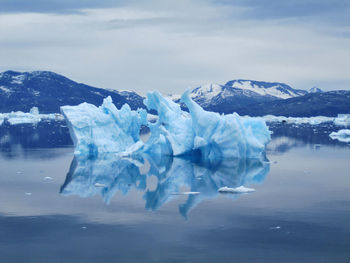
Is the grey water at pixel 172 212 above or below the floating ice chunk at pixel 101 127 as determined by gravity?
below

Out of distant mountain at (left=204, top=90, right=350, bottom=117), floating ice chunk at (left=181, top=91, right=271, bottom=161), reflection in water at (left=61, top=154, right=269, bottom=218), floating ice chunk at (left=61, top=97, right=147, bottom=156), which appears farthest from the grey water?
distant mountain at (left=204, top=90, right=350, bottom=117)

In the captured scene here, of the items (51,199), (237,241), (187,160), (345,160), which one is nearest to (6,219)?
(51,199)

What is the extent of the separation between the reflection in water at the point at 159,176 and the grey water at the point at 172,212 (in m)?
0.04

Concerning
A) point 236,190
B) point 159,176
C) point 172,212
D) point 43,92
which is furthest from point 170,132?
point 43,92

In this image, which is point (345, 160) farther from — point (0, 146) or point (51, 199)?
point (0, 146)

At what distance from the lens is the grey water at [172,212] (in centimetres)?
1002

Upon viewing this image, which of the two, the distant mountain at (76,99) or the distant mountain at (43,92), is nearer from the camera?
the distant mountain at (76,99)

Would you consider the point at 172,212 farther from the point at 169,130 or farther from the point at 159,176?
the point at 169,130

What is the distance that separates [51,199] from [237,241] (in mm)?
6462

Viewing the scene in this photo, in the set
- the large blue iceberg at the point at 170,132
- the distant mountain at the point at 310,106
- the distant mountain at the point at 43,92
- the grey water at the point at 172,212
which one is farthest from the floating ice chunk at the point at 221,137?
the distant mountain at the point at 43,92

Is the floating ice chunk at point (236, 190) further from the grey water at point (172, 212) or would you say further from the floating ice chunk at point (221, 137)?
the floating ice chunk at point (221, 137)

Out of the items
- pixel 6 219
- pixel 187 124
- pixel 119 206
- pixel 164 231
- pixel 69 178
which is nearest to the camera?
pixel 164 231

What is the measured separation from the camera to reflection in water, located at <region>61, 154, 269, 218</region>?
52.0 feet

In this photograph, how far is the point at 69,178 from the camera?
62.0 feet
